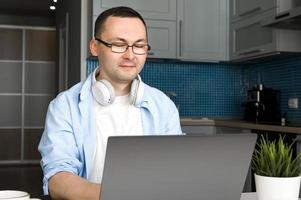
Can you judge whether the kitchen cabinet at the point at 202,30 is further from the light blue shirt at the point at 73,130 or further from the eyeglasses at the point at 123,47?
the eyeglasses at the point at 123,47

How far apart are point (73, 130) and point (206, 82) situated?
10.6 ft

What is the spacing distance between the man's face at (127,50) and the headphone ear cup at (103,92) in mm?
40

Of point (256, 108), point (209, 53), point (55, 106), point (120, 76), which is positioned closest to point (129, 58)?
point (120, 76)

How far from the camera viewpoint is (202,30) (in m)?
4.17

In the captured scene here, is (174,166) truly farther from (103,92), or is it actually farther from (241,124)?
(241,124)

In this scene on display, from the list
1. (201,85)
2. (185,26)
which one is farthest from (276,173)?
(201,85)

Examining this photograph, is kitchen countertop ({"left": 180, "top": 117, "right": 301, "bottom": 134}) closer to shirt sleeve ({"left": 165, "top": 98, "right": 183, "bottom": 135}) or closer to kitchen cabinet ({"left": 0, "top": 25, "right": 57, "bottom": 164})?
shirt sleeve ({"left": 165, "top": 98, "right": 183, "bottom": 135})

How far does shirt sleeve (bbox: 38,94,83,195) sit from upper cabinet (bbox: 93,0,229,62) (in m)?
2.63

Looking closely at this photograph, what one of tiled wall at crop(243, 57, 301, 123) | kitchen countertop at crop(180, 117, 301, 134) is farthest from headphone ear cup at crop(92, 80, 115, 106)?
tiled wall at crop(243, 57, 301, 123)

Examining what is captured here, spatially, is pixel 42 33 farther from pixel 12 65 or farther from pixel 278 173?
pixel 278 173

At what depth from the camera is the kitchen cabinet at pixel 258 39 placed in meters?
3.39

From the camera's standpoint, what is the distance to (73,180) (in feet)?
3.51

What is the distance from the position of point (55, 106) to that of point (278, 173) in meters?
0.72

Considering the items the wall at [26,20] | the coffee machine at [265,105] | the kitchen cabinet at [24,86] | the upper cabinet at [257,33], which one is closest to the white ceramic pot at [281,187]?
the upper cabinet at [257,33]
